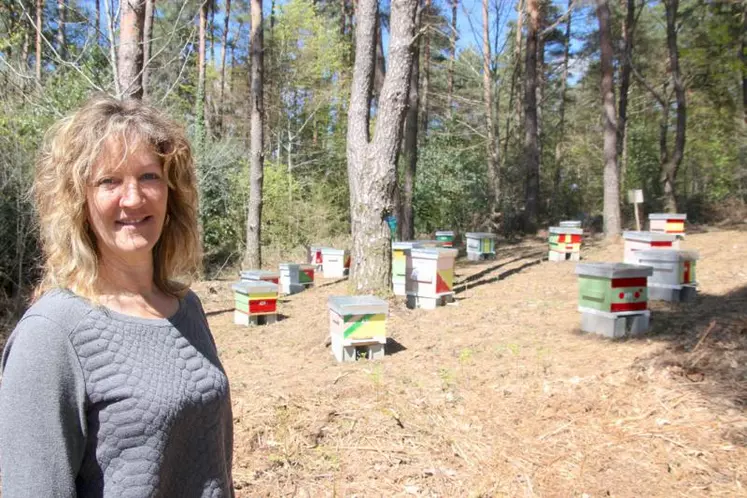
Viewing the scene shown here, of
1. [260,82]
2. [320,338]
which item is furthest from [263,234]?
[320,338]

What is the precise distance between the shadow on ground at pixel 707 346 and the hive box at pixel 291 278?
6124mm

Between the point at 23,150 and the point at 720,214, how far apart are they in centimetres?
1852

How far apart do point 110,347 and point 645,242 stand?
775 cm

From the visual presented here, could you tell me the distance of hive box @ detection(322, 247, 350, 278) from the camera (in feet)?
37.2

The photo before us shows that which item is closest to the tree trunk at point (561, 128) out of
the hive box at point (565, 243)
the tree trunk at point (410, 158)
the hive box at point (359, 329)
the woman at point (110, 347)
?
the tree trunk at point (410, 158)

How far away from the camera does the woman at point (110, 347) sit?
1.02 meters

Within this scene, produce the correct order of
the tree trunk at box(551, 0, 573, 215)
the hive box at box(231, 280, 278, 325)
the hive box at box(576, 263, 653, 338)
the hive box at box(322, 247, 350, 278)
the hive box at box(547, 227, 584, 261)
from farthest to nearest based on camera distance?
the tree trunk at box(551, 0, 573, 215) < the hive box at box(322, 247, 350, 278) < the hive box at box(547, 227, 584, 261) < the hive box at box(231, 280, 278, 325) < the hive box at box(576, 263, 653, 338)

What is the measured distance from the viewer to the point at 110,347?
115cm

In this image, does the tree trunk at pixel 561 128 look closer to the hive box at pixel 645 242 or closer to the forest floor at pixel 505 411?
the hive box at pixel 645 242

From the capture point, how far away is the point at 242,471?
3123 mm

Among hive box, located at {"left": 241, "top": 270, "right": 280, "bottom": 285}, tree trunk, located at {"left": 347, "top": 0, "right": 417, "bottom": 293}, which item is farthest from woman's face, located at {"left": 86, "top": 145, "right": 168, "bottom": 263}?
hive box, located at {"left": 241, "top": 270, "right": 280, "bottom": 285}

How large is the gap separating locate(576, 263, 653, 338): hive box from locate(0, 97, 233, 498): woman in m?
4.44

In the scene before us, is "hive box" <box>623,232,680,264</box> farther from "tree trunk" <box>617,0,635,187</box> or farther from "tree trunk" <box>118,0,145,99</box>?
"tree trunk" <box>617,0,635,187</box>

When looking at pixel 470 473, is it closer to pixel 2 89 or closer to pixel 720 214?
pixel 2 89
